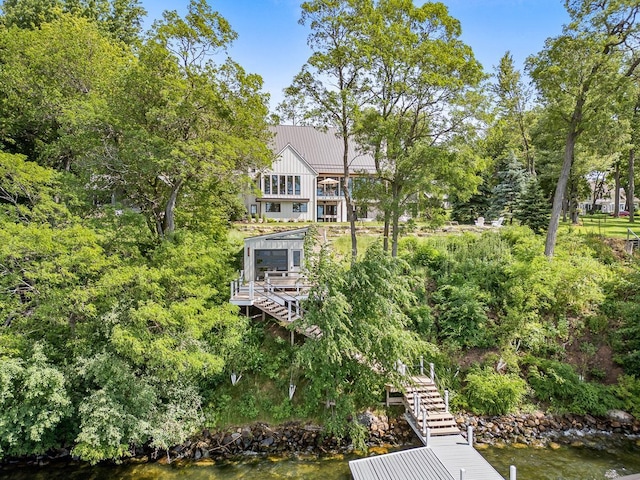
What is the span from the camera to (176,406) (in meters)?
11.6

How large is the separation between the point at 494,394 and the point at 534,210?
44.7 ft

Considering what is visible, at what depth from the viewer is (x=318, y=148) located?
3544cm

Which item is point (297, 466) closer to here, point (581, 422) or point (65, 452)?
point (65, 452)

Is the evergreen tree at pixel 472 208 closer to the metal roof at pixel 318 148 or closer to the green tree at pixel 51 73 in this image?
the metal roof at pixel 318 148

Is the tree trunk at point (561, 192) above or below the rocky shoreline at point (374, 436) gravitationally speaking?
above

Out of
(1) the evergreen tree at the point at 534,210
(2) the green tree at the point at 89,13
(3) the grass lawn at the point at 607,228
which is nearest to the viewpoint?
(3) the grass lawn at the point at 607,228

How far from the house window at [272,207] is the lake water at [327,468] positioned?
72.2 feet

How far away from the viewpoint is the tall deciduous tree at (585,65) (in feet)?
48.1

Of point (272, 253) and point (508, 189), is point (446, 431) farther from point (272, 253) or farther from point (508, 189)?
point (508, 189)

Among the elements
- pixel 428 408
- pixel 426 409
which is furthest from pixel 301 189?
pixel 426 409

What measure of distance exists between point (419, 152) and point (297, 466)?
1147 centimetres

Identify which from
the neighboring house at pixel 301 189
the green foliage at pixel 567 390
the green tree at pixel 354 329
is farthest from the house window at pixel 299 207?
the green foliage at pixel 567 390

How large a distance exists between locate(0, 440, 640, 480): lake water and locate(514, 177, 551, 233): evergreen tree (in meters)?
12.9

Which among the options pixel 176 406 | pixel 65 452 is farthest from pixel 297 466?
pixel 65 452
